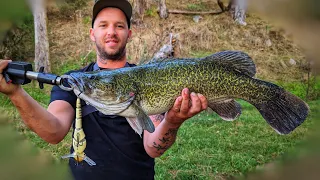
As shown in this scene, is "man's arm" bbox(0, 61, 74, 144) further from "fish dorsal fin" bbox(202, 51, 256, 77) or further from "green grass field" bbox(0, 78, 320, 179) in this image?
"green grass field" bbox(0, 78, 320, 179)

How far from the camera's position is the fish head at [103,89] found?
1.12 metres

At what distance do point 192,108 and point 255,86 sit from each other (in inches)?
9.1

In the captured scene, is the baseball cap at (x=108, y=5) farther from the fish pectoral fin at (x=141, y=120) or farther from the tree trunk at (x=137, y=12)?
the tree trunk at (x=137, y=12)

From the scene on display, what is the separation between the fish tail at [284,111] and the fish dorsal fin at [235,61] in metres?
0.12

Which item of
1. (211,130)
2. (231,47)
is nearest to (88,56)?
(211,130)

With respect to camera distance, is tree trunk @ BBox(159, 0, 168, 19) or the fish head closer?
the fish head

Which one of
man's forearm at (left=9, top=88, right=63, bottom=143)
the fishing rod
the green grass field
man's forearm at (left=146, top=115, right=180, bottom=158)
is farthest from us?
the green grass field

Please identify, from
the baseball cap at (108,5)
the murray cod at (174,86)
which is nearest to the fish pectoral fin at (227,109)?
the murray cod at (174,86)

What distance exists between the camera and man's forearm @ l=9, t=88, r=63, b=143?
3.42 ft

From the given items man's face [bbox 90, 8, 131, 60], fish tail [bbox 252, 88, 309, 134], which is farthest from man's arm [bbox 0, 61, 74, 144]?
fish tail [bbox 252, 88, 309, 134]

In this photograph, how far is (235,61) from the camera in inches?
45.5

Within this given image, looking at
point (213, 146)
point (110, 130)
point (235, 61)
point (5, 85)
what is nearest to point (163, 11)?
point (213, 146)

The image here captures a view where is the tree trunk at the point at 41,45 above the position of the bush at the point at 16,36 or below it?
below

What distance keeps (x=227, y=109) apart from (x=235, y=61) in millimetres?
172
